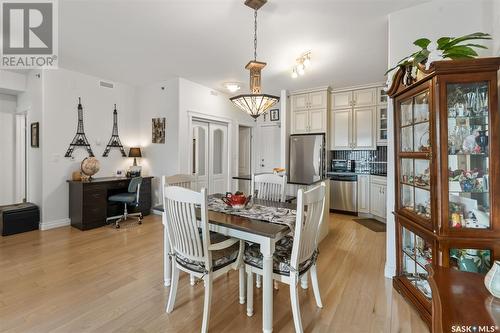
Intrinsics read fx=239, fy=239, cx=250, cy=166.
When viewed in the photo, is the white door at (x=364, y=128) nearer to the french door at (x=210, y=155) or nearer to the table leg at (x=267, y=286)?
the french door at (x=210, y=155)

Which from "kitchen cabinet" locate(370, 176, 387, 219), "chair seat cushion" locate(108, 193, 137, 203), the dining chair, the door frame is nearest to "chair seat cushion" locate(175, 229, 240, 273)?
the dining chair

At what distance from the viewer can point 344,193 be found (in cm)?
496

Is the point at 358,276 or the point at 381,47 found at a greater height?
the point at 381,47

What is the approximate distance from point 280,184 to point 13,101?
5372mm

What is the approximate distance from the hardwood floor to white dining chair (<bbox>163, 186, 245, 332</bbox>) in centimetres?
27

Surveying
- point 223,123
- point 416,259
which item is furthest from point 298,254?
point 223,123

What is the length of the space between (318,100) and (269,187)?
3002mm

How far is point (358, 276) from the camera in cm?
247

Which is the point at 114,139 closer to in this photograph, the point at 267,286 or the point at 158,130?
the point at 158,130

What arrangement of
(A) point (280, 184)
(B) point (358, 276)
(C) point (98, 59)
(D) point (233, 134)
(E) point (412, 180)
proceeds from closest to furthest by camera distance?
(E) point (412, 180), (B) point (358, 276), (A) point (280, 184), (C) point (98, 59), (D) point (233, 134)

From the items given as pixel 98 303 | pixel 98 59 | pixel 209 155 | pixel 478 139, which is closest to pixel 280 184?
pixel 478 139

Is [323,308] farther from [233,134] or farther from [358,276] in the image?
[233,134]

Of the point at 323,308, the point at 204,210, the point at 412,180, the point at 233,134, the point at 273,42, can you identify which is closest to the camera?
the point at 204,210

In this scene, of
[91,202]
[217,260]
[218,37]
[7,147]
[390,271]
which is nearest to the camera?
[217,260]
